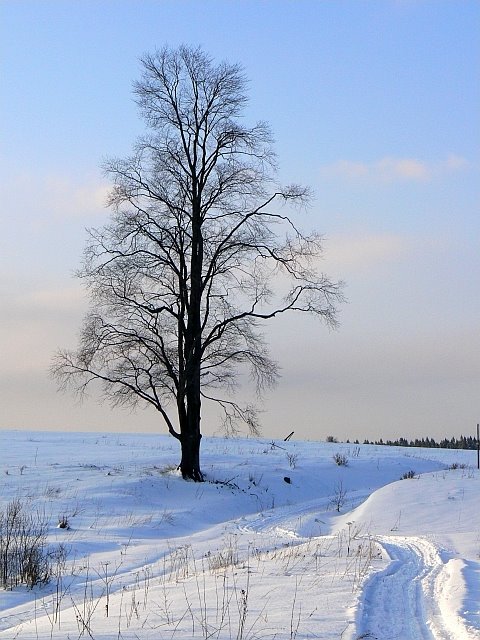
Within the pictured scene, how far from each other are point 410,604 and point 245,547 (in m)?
6.56

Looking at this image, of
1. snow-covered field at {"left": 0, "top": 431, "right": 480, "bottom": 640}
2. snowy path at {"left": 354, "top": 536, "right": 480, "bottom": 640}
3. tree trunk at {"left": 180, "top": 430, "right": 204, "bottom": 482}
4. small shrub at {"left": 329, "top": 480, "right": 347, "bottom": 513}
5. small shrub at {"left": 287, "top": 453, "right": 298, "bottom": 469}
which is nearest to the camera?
snowy path at {"left": 354, "top": 536, "right": 480, "bottom": 640}

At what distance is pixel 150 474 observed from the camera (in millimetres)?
22750

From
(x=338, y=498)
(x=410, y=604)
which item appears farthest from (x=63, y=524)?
(x=410, y=604)

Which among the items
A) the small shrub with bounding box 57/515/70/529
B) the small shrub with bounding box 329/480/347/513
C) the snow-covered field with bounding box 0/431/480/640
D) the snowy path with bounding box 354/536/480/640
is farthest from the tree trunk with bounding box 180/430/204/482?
the snowy path with bounding box 354/536/480/640

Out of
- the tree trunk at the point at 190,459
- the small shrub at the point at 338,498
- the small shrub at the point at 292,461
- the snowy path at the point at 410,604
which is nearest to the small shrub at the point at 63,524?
the small shrub at the point at 338,498

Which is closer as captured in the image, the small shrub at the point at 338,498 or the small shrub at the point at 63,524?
the small shrub at the point at 63,524

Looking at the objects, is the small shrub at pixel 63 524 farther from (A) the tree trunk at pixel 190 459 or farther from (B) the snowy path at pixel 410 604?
(B) the snowy path at pixel 410 604

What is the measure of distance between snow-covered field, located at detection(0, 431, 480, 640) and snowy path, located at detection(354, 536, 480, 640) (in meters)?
0.02

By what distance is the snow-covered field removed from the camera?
6.50 m

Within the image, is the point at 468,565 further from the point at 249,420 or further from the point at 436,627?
the point at 249,420

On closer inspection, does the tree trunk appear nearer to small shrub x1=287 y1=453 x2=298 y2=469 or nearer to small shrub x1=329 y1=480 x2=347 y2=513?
small shrub x1=287 y1=453 x2=298 y2=469

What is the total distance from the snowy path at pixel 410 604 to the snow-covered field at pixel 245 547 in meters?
0.02

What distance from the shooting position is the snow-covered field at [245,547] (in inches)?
256

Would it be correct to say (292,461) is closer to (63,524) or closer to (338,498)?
(338,498)
